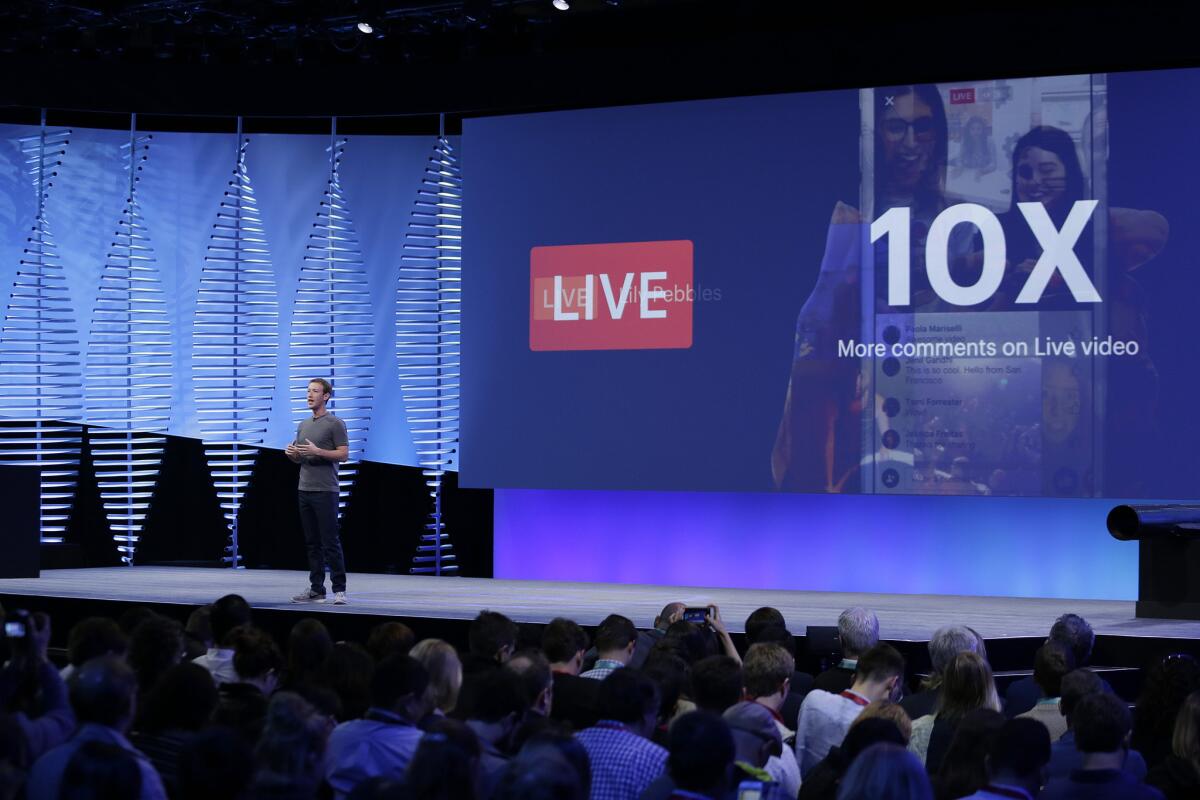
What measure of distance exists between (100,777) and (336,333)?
28.6 ft

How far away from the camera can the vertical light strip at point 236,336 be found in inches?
449

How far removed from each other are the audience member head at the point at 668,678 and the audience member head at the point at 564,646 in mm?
374

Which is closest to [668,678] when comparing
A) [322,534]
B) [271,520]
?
[322,534]

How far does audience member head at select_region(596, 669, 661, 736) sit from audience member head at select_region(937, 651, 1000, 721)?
112 cm

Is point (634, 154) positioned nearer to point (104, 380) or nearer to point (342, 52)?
point (342, 52)

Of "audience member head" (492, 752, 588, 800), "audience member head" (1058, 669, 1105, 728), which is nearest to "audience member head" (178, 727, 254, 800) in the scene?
"audience member head" (492, 752, 588, 800)

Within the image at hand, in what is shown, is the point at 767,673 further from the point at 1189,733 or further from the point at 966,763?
A: the point at 1189,733

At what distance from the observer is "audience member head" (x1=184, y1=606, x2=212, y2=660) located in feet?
17.2

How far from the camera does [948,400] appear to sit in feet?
30.2

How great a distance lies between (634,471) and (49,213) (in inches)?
200

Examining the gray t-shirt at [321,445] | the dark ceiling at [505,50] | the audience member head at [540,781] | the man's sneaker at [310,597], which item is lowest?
the man's sneaker at [310,597]

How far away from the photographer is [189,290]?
37.9ft

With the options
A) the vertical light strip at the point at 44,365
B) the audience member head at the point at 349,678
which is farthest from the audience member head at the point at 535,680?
the vertical light strip at the point at 44,365

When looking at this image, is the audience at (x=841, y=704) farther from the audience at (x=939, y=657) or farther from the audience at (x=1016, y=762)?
the audience at (x=1016, y=762)
